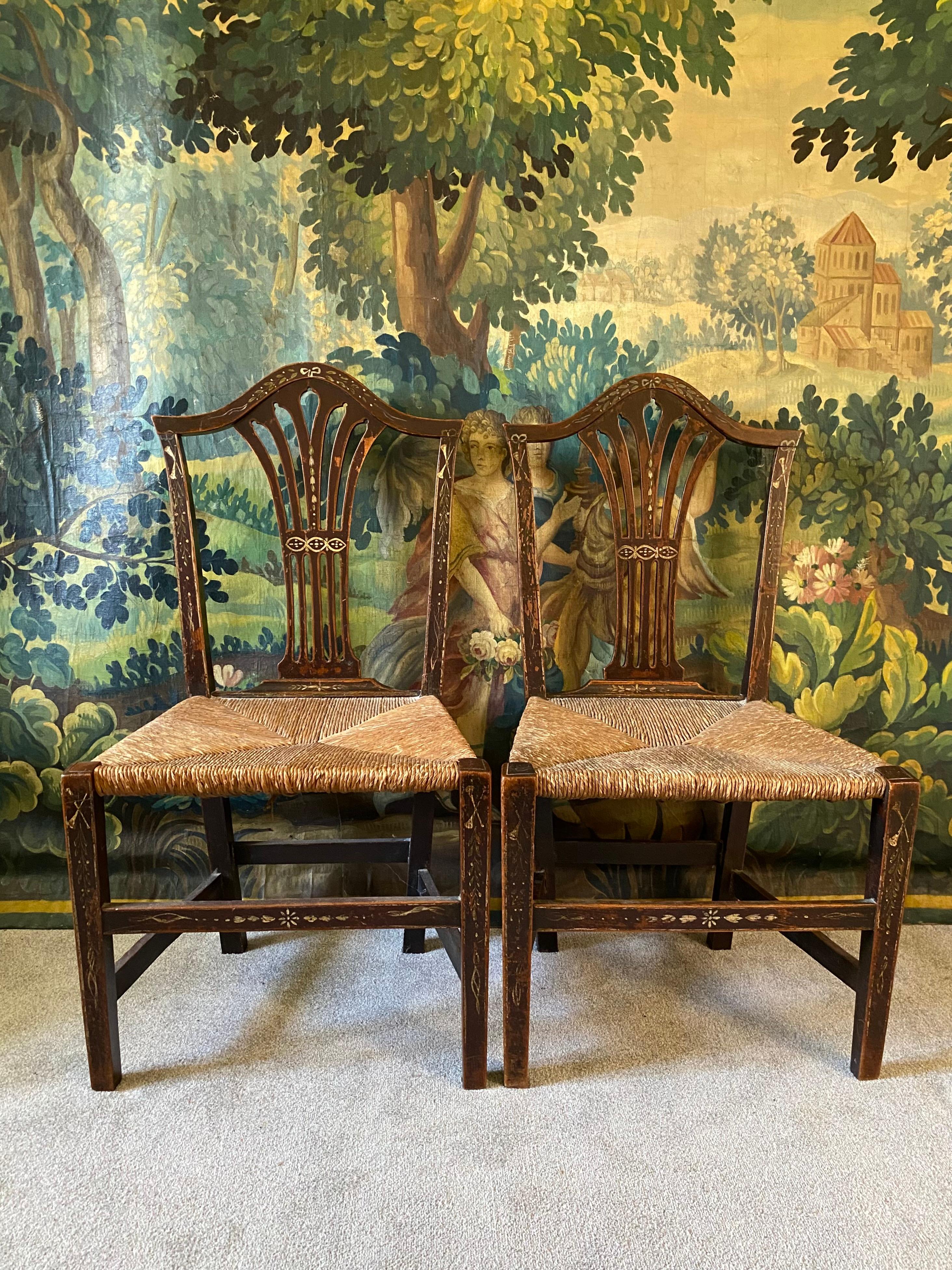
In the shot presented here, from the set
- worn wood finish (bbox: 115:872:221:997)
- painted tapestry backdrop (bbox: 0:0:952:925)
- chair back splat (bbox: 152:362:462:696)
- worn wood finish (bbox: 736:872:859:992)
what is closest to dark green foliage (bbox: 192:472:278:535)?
painted tapestry backdrop (bbox: 0:0:952:925)

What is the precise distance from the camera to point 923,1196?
1.02 meters

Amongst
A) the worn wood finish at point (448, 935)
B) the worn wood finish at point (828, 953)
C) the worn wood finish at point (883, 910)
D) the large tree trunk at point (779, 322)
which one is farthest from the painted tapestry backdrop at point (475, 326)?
the worn wood finish at point (883, 910)

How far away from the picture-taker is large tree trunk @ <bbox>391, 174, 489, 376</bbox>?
1.65 metres

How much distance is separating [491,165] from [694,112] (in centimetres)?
43

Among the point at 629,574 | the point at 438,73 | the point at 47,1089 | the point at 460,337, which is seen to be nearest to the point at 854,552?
the point at 629,574

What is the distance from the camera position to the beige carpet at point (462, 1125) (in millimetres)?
948

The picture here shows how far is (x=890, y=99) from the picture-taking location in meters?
1.64

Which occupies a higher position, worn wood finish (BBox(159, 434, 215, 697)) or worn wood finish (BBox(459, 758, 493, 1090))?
worn wood finish (BBox(159, 434, 215, 697))

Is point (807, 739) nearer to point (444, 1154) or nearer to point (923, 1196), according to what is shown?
point (923, 1196)

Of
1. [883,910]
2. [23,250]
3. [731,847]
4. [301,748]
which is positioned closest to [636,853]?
[731,847]

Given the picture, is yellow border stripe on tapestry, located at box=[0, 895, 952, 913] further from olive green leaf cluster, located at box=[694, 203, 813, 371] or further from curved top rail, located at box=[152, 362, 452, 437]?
olive green leaf cluster, located at box=[694, 203, 813, 371]

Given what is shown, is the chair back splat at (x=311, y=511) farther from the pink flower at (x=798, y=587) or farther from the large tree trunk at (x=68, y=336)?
the pink flower at (x=798, y=587)

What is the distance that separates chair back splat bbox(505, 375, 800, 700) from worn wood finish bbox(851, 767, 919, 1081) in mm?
417

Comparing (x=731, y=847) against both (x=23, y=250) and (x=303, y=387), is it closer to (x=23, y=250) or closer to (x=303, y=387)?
(x=303, y=387)
